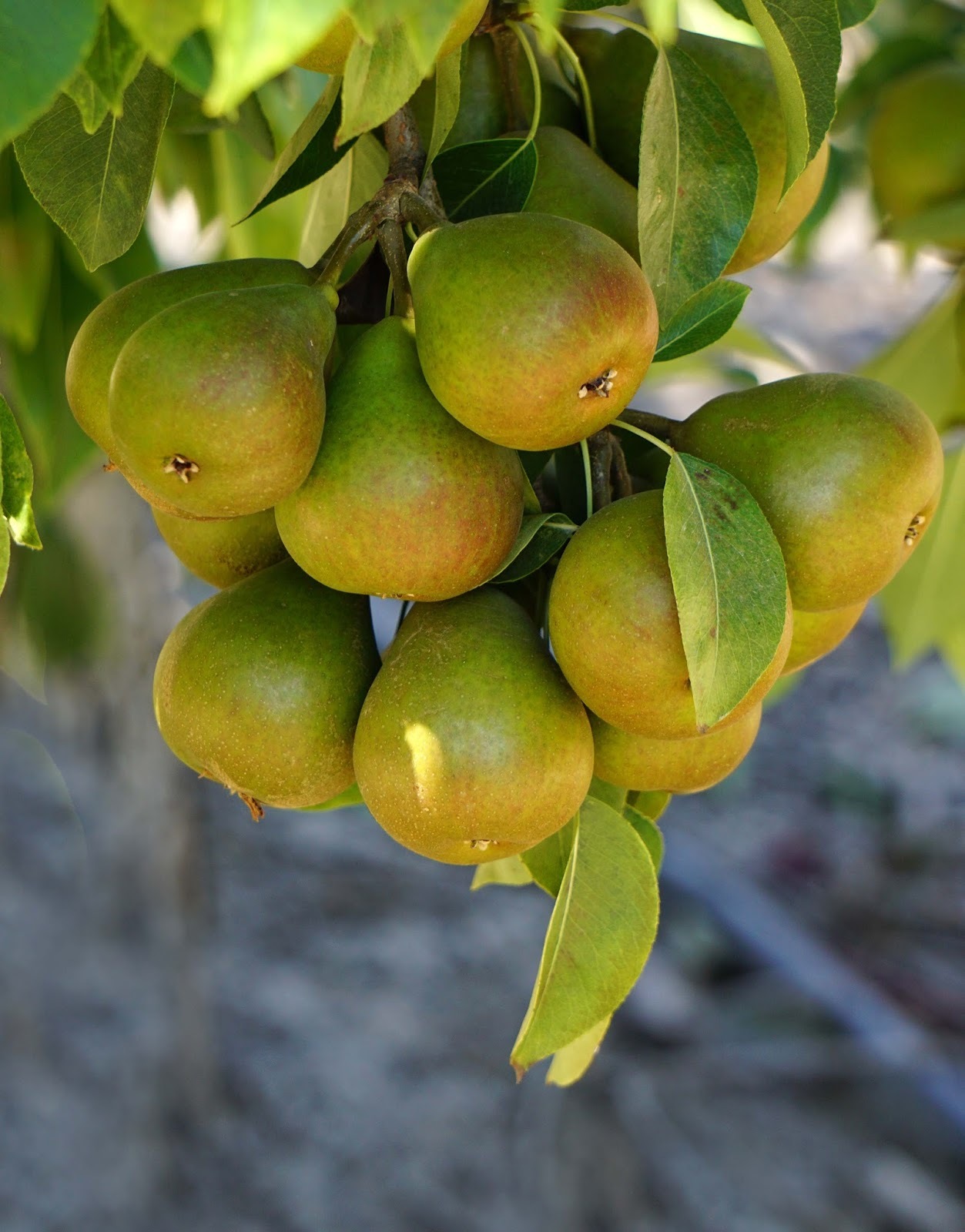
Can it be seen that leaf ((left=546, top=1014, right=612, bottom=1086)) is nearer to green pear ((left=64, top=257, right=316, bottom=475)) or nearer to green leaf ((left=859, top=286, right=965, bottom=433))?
green pear ((left=64, top=257, right=316, bottom=475))

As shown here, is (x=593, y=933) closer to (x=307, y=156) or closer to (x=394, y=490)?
(x=394, y=490)

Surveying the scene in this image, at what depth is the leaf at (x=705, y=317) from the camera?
2.20ft

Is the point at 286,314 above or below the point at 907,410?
above

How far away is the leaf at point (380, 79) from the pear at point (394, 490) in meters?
0.13

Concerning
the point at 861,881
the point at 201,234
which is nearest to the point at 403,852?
the point at 861,881

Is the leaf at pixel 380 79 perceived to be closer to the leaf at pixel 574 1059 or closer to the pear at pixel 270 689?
the pear at pixel 270 689

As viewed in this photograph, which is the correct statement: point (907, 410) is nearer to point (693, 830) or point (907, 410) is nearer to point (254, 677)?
point (254, 677)

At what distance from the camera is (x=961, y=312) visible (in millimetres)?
1271

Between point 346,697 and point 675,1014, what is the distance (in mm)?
2819

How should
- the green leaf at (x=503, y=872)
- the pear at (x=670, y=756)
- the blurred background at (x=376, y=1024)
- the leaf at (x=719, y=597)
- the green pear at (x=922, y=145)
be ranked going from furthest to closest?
the blurred background at (x=376, y=1024), the green pear at (x=922, y=145), the green leaf at (x=503, y=872), the pear at (x=670, y=756), the leaf at (x=719, y=597)

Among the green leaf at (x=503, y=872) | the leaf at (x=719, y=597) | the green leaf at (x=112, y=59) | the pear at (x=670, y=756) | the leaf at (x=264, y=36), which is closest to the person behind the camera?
the leaf at (x=264, y=36)

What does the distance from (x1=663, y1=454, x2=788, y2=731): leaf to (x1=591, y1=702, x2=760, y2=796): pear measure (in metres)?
0.09

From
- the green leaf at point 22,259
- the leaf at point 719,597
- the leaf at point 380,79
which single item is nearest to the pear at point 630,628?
the leaf at point 719,597

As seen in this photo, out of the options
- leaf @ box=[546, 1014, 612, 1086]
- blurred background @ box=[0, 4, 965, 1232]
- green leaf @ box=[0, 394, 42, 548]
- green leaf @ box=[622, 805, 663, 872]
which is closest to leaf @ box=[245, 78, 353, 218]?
green leaf @ box=[0, 394, 42, 548]
